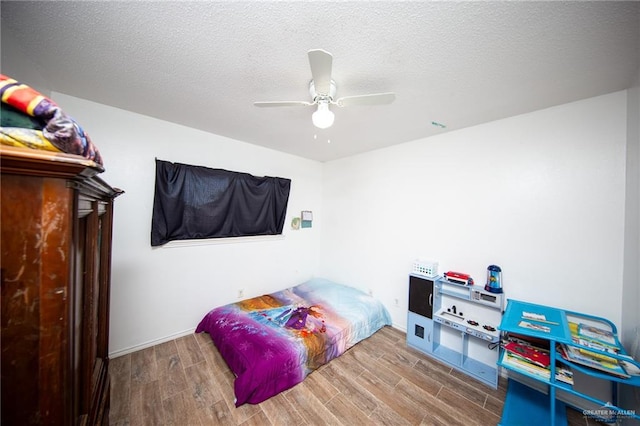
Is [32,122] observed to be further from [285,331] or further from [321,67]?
[285,331]

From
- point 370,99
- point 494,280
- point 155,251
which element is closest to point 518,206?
point 494,280

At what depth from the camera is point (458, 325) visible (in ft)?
7.13

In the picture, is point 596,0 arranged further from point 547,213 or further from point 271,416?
point 271,416

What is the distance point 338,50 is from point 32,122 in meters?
1.43

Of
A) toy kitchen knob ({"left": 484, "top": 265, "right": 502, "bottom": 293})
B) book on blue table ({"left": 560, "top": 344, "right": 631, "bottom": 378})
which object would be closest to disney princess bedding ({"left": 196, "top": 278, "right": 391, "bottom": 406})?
toy kitchen knob ({"left": 484, "top": 265, "right": 502, "bottom": 293})

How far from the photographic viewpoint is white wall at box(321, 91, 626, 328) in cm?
170

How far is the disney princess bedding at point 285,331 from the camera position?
179 centimetres

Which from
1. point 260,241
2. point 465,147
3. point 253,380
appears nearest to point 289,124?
point 260,241

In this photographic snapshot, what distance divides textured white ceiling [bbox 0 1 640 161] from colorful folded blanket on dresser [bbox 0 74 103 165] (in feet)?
3.02

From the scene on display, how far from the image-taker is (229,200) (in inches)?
115

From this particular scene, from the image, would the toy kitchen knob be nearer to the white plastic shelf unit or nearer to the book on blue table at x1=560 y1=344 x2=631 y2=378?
the white plastic shelf unit

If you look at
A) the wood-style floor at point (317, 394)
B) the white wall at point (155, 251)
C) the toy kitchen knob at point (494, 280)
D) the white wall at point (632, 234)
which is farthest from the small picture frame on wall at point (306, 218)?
the white wall at point (632, 234)

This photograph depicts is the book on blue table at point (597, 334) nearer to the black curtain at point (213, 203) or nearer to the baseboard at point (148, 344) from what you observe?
the black curtain at point (213, 203)

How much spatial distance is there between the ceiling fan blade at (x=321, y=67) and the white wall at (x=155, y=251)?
2.06 m
